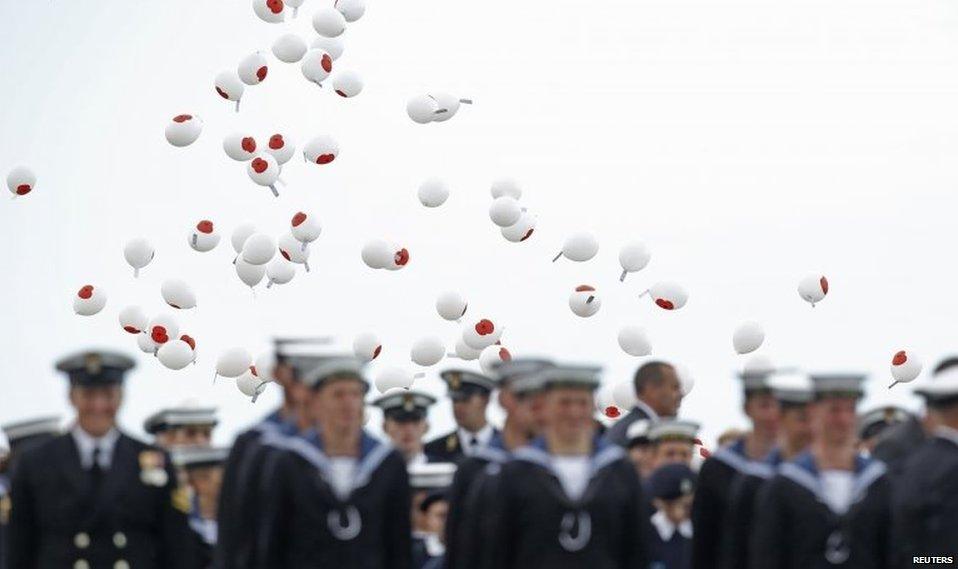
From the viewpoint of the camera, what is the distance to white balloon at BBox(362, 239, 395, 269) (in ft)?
74.7

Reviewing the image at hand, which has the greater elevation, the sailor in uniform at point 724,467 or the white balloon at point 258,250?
the white balloon at point 258,250

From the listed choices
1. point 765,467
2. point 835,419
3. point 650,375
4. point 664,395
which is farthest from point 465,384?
point 835,419

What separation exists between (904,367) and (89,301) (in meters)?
7.68

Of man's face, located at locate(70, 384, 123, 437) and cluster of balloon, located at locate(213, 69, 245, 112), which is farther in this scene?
cluster of balloon, located at locate(213, 69, 245, 112)

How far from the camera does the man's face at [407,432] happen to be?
16.0 metres

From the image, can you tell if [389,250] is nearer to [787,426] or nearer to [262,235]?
[262,235]

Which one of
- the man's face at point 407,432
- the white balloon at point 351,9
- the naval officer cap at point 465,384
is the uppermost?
the white balloon at point 351,9

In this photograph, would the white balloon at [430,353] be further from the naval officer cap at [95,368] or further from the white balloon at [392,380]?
the naval officer cap at [95,368]

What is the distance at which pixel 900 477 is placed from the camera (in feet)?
40.7

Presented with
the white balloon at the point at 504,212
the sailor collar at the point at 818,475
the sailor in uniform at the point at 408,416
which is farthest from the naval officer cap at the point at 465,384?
the white balloon at the point at 504,212

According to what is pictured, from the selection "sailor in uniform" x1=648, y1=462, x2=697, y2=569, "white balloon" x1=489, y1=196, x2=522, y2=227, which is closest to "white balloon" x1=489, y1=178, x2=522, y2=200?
"white balloon" x1=489, y1=196, x2=522, y2=227

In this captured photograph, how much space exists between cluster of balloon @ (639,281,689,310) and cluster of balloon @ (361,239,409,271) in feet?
7.89

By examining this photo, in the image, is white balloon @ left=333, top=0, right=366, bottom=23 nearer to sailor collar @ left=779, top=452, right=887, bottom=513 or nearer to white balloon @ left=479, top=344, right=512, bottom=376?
white balloon @ left=479, top=344, right=512, bottom=376

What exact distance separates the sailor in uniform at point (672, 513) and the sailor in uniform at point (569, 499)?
1.77 m
